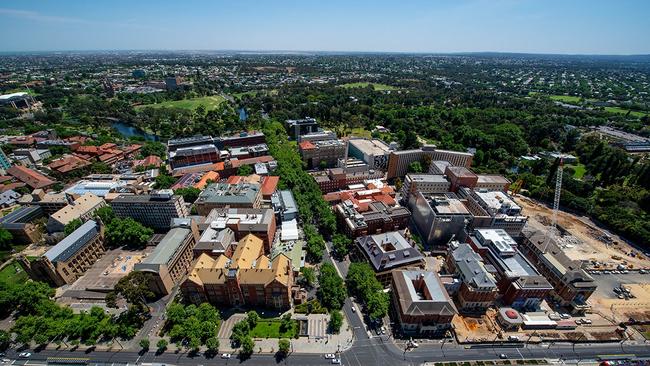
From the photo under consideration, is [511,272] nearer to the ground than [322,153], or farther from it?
nearer to the ground

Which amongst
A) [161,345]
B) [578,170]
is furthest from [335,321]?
[578,170]

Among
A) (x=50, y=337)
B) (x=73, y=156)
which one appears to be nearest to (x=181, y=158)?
(x=73, y=156)

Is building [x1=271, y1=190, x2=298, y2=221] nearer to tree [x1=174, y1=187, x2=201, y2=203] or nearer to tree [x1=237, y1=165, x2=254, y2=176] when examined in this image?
tree [x1=237, y1=165, x2=254, y2=176]

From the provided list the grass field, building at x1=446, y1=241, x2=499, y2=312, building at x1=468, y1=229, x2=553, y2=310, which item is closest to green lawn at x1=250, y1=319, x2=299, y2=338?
building at x1=446, y1=241, x2=499, y2=312

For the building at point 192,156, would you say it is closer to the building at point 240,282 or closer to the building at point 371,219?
the building at point 371,219

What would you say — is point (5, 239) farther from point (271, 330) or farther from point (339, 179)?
point (339, 179)

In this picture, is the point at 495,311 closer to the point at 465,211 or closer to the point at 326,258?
the point at 465,211
